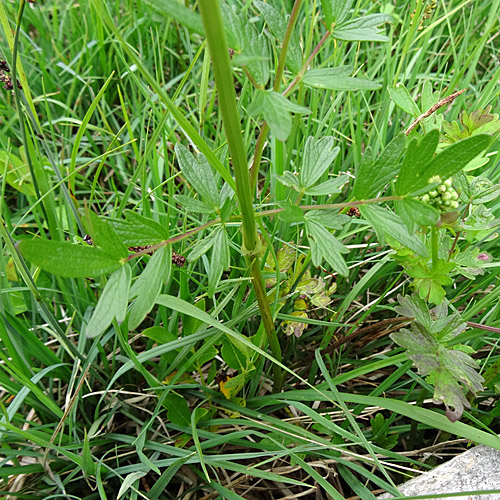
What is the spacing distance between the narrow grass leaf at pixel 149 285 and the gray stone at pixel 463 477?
70cm

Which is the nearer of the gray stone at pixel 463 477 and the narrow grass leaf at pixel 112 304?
the narrow grass leaf at pixel 112 304

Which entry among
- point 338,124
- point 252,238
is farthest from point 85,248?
point 338,124

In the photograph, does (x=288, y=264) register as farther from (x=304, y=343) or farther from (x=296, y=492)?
(x=296, y=492)

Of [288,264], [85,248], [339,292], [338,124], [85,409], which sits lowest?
[85,409]

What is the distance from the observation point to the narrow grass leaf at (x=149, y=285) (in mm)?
696

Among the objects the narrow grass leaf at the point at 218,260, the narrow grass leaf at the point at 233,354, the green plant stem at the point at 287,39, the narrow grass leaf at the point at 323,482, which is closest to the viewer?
the green plant stem at the point at 287,39

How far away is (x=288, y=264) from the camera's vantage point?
1.18m

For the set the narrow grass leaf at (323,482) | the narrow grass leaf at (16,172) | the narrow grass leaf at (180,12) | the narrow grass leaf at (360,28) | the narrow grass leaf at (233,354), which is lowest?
the narrow grass leaf at (323,482)

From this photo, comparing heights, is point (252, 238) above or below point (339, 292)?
above

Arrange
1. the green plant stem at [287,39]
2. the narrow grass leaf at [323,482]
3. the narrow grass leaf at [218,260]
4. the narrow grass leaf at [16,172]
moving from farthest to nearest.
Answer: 1. the narrow grass leaf at [16,172]
2. the narrow grass leaf at [323,482]
3. the narrow grass leaf at [218,260]
4. the green plant stem at [287,39]

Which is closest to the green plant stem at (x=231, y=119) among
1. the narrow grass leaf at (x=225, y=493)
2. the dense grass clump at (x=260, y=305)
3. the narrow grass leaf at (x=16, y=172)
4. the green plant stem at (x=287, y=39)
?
the dense grass clump at (x=260, y=305)

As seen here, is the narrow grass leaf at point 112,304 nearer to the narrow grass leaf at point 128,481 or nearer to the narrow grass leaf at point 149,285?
the narrow grass leaf at point 149,285

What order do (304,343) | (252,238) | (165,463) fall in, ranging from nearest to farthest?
(252,238), (165,463), (304,343)

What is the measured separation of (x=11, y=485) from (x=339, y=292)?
949mm
